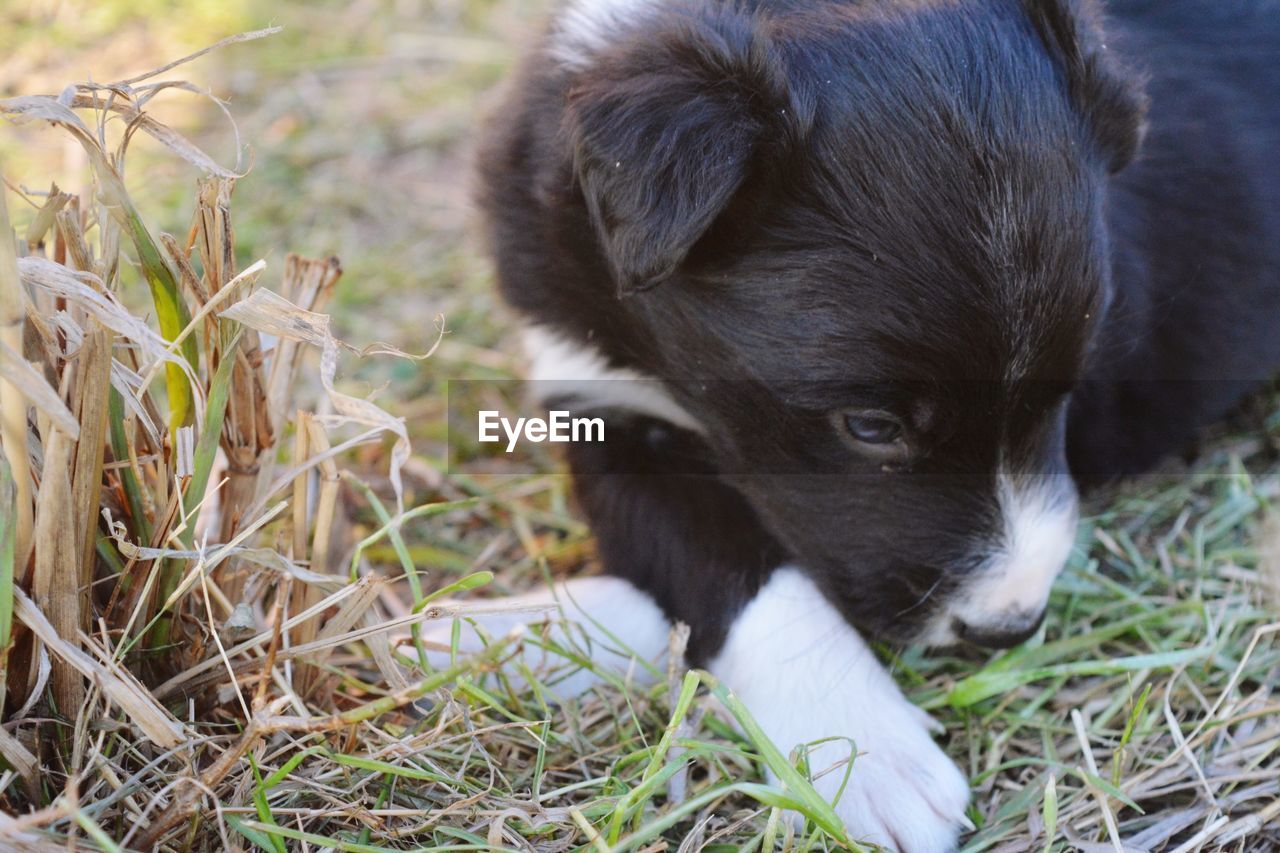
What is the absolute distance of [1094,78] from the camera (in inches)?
95.7

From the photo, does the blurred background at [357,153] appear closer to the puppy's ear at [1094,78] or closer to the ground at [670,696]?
the ground at [670,696]

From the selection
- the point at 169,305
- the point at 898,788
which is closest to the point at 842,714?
the point at 898,788

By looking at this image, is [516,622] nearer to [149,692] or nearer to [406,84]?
[149,692]

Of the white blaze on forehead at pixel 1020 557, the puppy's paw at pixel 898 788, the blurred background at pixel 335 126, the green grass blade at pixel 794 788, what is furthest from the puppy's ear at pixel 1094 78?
the blurred background at pixel 335 126

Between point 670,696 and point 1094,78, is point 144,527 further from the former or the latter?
point 1094,78

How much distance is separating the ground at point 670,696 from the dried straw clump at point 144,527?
0.12 meters

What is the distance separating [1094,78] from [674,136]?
3.13ft

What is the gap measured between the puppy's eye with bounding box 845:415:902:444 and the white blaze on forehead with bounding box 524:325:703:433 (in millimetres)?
432

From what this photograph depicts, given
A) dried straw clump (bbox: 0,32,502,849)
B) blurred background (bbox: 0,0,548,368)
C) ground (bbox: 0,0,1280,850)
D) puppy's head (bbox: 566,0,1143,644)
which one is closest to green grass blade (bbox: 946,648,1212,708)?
ground (bbox: 0,0,1280,850)

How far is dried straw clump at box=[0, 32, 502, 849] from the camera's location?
6.07 feet

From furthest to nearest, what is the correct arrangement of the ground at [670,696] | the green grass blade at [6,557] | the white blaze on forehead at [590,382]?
the white blaze on forehead at [590,382]
the ground at [670,696]
the green grass blade at [6,557]

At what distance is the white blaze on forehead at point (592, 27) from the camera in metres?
2.55

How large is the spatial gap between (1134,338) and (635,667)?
1451mm

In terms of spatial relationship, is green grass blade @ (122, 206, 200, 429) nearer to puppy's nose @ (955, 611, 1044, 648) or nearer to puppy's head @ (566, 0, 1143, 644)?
puppy's head @ (566, 0, 1143, 644)
